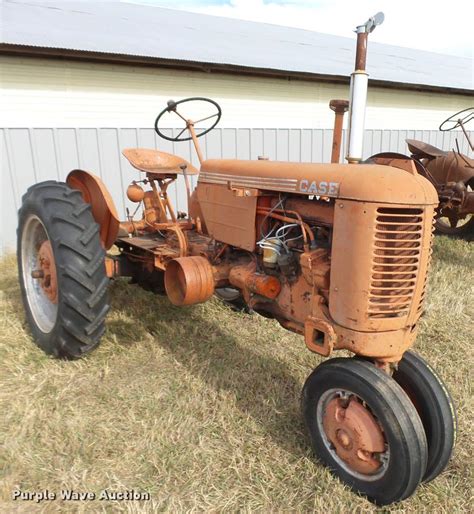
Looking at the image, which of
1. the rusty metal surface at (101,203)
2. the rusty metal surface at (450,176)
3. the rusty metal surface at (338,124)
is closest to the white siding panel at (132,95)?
the rusty metal surface at (450,176)

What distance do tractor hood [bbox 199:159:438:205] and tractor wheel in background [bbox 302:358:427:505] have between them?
27.2 inches

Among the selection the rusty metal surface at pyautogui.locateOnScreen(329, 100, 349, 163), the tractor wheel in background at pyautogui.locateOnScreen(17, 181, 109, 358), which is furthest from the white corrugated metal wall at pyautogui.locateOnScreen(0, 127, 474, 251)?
the rusty metal surface at pyautogui.locateOnScreen(329, 100, 349, 163)

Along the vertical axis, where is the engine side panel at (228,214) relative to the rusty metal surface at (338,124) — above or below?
below

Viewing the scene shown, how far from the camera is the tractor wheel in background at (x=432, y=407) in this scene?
6.02ft

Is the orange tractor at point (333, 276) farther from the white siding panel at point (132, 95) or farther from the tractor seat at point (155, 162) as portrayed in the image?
the white siding panel at point (132, 95)

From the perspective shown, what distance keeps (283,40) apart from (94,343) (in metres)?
9.67

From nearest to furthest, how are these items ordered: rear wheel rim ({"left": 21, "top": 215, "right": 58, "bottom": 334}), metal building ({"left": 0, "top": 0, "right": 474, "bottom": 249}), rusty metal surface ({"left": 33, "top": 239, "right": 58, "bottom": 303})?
rusty metal surface ({"left": 33, "top": 239, "right": 58, "bottom": 303}) → rear wheel rim ({"left": 21, "top": 215, "right": 58, "bottom": 334}) → metal building ({"left": 0, "top": 0, "right": 474, "bottom": 249})

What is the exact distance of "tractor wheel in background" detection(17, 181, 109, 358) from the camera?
2.49m

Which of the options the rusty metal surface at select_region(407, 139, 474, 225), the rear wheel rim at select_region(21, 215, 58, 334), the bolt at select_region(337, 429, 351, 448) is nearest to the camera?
the bolt at select_region(337, 429, 351, 448)

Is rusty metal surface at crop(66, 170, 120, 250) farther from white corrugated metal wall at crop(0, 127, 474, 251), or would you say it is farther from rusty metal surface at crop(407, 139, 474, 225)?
rusty metal surface at crop(407, 139, 474, 225)

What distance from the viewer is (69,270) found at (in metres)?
2.47

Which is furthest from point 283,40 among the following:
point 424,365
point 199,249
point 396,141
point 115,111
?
point 424,365

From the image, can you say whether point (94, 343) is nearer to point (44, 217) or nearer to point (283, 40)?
point (44, 217)

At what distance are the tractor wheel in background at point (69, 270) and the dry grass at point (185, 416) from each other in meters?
0.24
